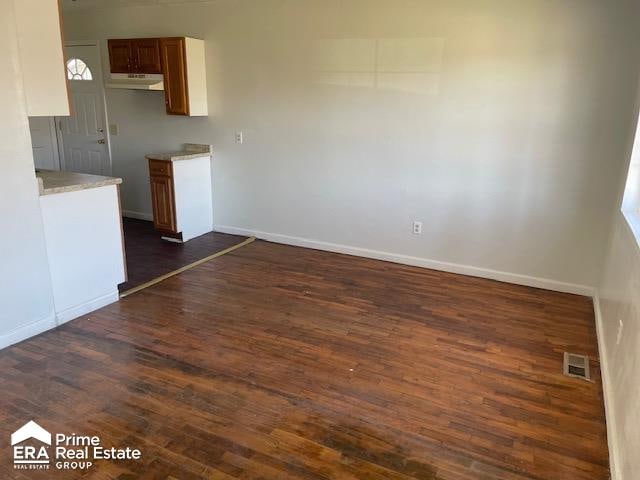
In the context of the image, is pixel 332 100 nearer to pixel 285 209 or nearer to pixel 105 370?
pixel 285 209

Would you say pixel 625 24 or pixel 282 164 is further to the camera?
pixel 282 164

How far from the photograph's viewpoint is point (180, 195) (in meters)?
5.08

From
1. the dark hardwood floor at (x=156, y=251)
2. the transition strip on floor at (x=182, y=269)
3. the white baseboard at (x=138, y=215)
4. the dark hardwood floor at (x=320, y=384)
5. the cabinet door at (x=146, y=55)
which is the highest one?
the cabinet door at (x=146, y=55)

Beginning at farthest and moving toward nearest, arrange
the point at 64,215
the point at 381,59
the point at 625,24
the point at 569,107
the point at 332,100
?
the point at 332,100
the point at 381,59
the point at 569,107
the point at 625,24
the point at 64,215

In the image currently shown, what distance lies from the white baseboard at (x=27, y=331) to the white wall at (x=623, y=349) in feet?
10.9

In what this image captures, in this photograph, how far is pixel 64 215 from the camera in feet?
10.4

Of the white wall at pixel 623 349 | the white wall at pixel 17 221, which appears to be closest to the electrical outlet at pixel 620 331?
the white wall at pixel 623 349

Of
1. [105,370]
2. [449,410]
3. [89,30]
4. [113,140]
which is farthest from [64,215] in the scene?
[89,30]

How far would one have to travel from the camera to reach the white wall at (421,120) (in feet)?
12.1

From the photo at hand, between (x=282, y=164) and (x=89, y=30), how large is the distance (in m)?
3.05

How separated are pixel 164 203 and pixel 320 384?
3178mm

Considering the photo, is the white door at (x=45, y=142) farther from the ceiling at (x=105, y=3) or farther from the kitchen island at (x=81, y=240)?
the kitchen island at (x=81, y=240)

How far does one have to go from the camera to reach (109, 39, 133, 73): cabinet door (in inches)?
207

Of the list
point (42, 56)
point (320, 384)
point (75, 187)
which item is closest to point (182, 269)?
point (75, 187)
